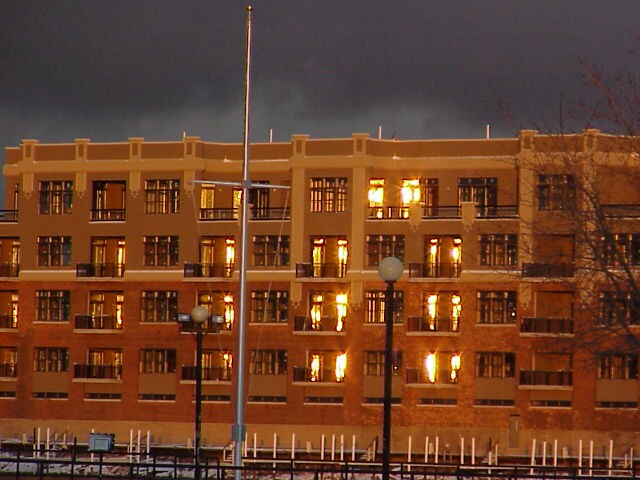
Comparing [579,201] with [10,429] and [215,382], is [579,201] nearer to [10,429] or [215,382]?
[215,382]

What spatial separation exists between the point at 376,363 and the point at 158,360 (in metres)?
12.8

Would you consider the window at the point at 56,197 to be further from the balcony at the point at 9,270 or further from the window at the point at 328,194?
the window at the point at 328,194

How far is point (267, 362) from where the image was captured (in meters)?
80.4

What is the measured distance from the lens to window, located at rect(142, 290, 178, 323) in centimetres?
8212

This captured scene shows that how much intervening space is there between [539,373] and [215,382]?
18121 mm

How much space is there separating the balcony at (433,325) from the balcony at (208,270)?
35.7 ft

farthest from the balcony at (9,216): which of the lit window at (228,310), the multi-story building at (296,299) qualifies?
the lit window at (228,310)

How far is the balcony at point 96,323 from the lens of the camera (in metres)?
82.9

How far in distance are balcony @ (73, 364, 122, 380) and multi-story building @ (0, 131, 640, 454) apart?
0.09 meters

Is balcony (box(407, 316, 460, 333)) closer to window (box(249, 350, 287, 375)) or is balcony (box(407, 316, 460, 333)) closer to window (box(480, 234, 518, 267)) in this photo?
window (box(480, 234, 518, 267))

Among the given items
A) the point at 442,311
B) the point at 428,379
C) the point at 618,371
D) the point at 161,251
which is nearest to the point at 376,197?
the point at 442,311

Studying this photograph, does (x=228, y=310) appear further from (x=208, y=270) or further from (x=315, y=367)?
(x=315, y=367)

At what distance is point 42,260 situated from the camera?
→ 84500 mm

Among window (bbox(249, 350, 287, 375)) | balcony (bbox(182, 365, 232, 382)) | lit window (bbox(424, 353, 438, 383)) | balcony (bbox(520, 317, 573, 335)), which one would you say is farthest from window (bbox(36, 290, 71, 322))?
balcony (bbox(520, 317, 573, 335))
